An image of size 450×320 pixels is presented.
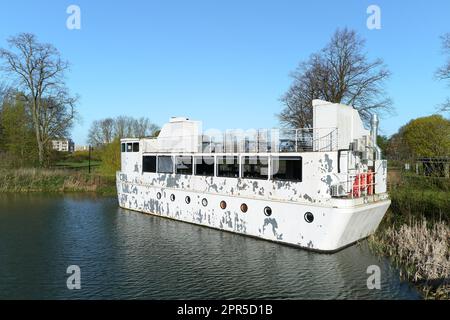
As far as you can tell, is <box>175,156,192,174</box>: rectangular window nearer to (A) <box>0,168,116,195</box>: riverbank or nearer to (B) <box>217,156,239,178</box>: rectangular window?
(B) <box>217,156,239,178</box>: rectangular window

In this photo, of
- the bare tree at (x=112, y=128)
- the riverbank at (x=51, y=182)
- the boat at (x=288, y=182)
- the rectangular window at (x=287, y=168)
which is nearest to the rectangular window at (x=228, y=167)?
the boat at (x=288, y=182)

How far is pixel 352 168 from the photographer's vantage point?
48.7ft

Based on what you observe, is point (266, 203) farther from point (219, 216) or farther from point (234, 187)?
point (219, 216)

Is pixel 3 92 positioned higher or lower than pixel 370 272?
higher

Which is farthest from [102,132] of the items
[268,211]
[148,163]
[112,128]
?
Answer: [268,211]

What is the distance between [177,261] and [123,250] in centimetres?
288

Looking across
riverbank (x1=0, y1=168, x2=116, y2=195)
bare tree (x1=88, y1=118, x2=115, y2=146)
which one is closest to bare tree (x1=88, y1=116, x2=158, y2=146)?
bare tree (x1=88, y1=118, x2=115, y2=146)

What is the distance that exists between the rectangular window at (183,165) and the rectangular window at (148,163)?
2400mm

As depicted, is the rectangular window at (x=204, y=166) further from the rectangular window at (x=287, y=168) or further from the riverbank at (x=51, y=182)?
the riverbank at (x=51, y=182)

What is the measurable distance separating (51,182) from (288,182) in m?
30.5

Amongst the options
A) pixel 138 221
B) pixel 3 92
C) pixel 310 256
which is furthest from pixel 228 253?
pixel 3 92

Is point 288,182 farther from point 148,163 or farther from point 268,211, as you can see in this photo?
point 148,163
